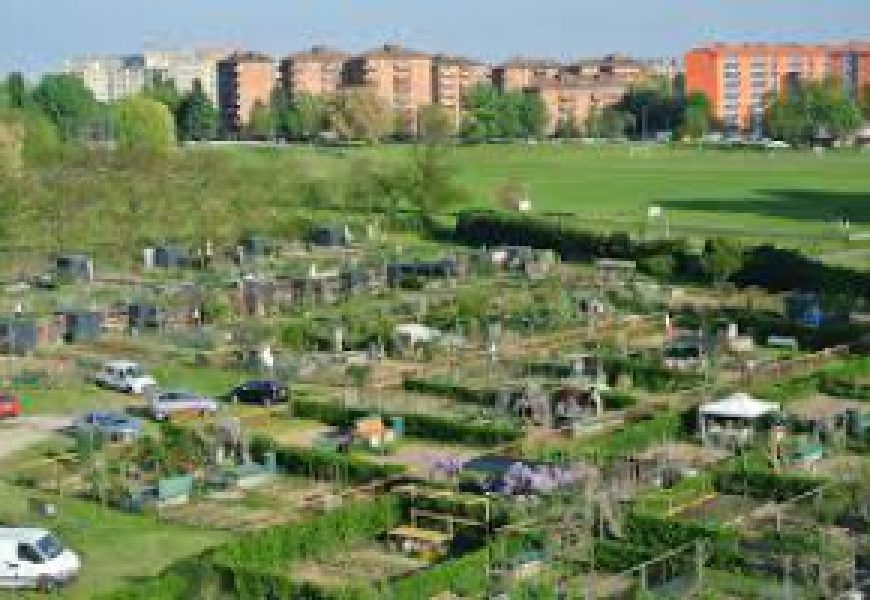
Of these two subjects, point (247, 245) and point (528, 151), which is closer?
point (247, 245)

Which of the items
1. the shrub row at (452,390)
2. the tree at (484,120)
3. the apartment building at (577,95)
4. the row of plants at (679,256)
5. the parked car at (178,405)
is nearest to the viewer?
the parked car at (178,405)

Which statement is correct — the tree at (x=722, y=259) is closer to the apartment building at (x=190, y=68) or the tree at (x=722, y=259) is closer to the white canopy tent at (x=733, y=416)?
the white canopy tent at (x=733, y=416)

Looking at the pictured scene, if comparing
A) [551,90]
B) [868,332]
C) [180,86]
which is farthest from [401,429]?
[180,86]

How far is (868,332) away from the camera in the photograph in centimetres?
3288

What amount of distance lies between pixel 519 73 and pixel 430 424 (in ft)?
489

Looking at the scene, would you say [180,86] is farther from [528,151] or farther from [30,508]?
[30,508]

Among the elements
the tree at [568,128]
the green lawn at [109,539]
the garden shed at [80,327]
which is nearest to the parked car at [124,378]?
the garden shed at [80,327]

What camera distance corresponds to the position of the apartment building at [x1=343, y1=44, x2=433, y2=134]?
6161 inches

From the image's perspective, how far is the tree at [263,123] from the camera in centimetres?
12462

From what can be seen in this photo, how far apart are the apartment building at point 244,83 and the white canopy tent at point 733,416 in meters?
130

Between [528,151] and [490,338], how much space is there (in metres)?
78.3

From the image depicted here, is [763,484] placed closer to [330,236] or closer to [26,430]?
[26,430]

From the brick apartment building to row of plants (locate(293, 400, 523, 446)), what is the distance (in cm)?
12985

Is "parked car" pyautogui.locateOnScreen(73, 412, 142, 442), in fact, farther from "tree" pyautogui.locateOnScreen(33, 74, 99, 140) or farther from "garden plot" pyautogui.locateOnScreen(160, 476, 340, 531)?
"tree" pyautogui.locateOnScreen(33, 74, 99, 140)
